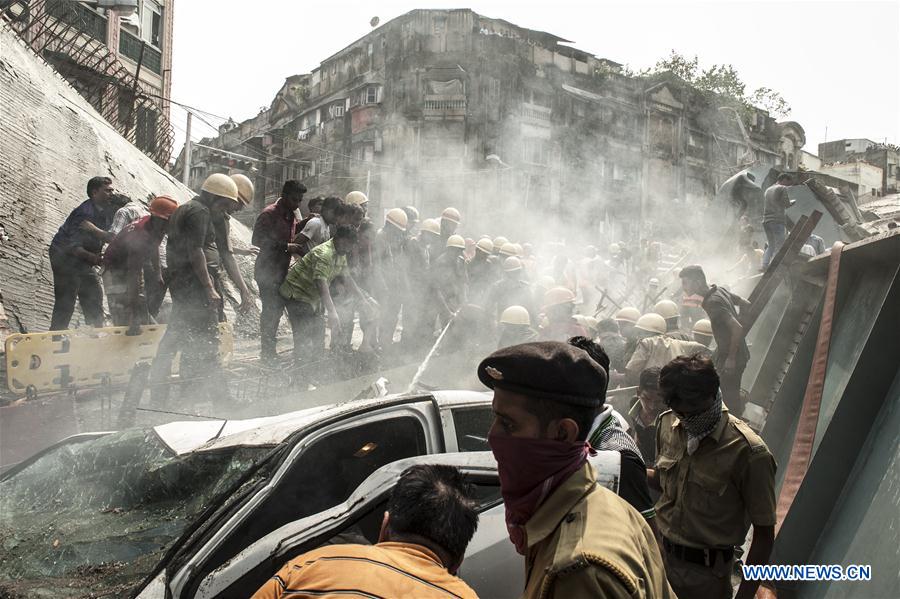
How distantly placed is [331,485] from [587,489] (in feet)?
6.87

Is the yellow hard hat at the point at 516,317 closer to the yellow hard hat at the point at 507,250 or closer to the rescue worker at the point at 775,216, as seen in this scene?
the yellow hard hat at the point at 507,250

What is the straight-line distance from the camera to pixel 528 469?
1343 millimetres

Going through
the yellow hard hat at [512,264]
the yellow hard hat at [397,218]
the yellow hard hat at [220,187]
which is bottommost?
the yellow hard hat at [512,264]

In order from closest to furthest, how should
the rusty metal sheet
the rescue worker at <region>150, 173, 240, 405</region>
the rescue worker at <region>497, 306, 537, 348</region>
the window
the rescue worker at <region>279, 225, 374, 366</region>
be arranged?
the window, the rusty metal sheet, the rescue worker at <region>150, 173, 240, 405</region>, the rescue worker at <region>279, 225, 374, 366</region>, the rescue worker at <region>497, 306, 537, 348</region>

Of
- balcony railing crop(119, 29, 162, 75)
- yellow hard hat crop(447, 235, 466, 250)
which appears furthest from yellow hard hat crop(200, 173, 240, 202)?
balcony railing crop(119, 29, 162, 75)

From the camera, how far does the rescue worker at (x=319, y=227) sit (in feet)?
21.7

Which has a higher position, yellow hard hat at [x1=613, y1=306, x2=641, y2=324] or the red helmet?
the red helmet

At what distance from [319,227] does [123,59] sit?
26.1 metres

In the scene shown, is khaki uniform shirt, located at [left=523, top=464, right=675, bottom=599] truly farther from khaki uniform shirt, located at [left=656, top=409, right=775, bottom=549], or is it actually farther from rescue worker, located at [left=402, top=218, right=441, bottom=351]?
rescue worker, located at [left=402, top=218, right=441, bottom=351]

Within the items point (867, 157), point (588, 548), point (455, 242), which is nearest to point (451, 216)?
point (455, 242)

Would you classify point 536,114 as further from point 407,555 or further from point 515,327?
point 407,555

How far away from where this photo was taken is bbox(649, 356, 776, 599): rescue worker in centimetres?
257

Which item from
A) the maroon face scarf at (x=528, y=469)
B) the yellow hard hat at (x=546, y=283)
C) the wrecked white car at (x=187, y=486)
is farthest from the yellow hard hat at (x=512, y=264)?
the maroon face scarf at (x=528, y=469)

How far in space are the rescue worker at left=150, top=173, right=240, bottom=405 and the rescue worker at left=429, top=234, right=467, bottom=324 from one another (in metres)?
3.38
